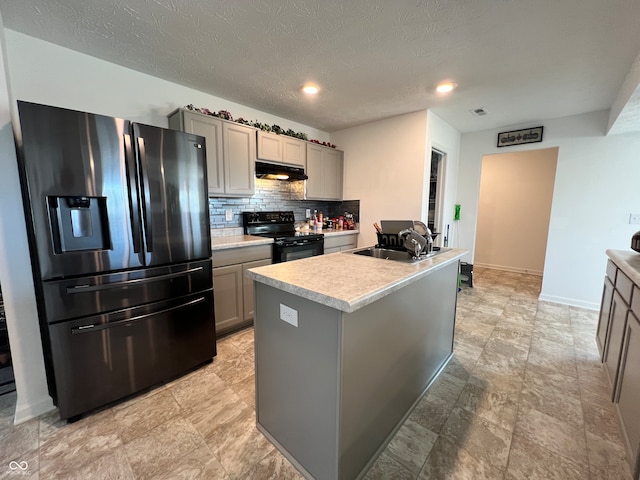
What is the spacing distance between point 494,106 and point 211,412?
4.11m

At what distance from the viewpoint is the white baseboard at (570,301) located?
11.2 feet

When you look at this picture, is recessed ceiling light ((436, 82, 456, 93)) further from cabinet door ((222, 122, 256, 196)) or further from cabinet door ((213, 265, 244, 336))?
cabinet door ((213, 265, 244, 336))

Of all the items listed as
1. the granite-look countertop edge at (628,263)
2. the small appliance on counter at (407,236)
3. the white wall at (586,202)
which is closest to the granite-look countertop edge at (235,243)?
the small appliance on counter at (407,236)

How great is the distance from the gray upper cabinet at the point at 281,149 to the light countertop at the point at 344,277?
1.89 metres

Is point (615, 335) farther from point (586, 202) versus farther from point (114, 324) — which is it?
point (114, 324)

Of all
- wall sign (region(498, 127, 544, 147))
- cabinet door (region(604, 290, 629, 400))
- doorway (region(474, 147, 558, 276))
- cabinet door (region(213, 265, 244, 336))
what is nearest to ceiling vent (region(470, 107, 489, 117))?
wall sign (region(498, 127, 544, 147))

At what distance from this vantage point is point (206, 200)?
2043 mm

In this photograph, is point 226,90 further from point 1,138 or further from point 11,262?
point 11,262

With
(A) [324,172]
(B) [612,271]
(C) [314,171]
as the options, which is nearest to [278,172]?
(C) [314,171]

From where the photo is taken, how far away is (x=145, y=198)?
5.63 ft

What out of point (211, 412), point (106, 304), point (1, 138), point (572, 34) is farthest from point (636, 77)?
point (1, 138)

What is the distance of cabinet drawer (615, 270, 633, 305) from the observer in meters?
1.60

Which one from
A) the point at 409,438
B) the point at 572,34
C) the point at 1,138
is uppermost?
the point at 572,34

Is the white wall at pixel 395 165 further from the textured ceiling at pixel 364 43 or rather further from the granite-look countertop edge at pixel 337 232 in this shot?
the textured ceiling at pixel 364 43
